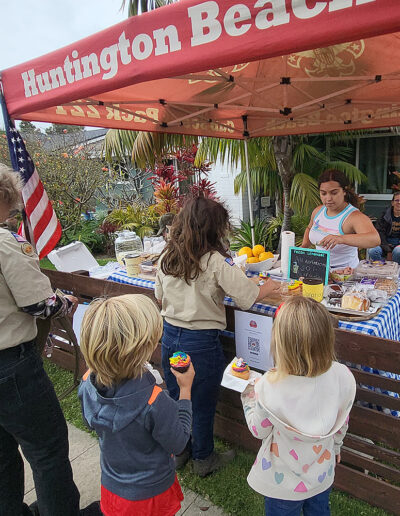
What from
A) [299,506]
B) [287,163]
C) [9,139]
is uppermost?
[9,139]

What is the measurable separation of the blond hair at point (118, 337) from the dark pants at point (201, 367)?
766mm

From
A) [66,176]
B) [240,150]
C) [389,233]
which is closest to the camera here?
[389,233]

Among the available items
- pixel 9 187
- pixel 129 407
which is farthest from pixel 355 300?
pixel 9 187

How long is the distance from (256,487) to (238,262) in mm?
1659

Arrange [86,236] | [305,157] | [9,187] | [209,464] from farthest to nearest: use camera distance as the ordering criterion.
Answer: [86,236] < [305,157] < [209,464] < [9,187]

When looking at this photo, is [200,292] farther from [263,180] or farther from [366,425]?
[263,180]

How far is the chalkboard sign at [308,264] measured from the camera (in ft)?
7.95

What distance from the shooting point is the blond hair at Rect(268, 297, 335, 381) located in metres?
1.30

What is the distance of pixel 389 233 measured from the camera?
566 cm

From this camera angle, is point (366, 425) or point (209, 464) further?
point (209, 464)

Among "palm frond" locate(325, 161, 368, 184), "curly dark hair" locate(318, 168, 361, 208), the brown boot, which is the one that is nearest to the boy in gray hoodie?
the brown boot

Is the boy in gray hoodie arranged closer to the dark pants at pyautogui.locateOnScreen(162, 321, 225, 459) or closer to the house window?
the dark pants at pyautogui.locateOnScreen(162, 321, 225, 459)

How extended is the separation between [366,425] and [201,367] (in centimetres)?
98

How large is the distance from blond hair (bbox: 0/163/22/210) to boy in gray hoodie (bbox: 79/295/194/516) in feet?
2.72
